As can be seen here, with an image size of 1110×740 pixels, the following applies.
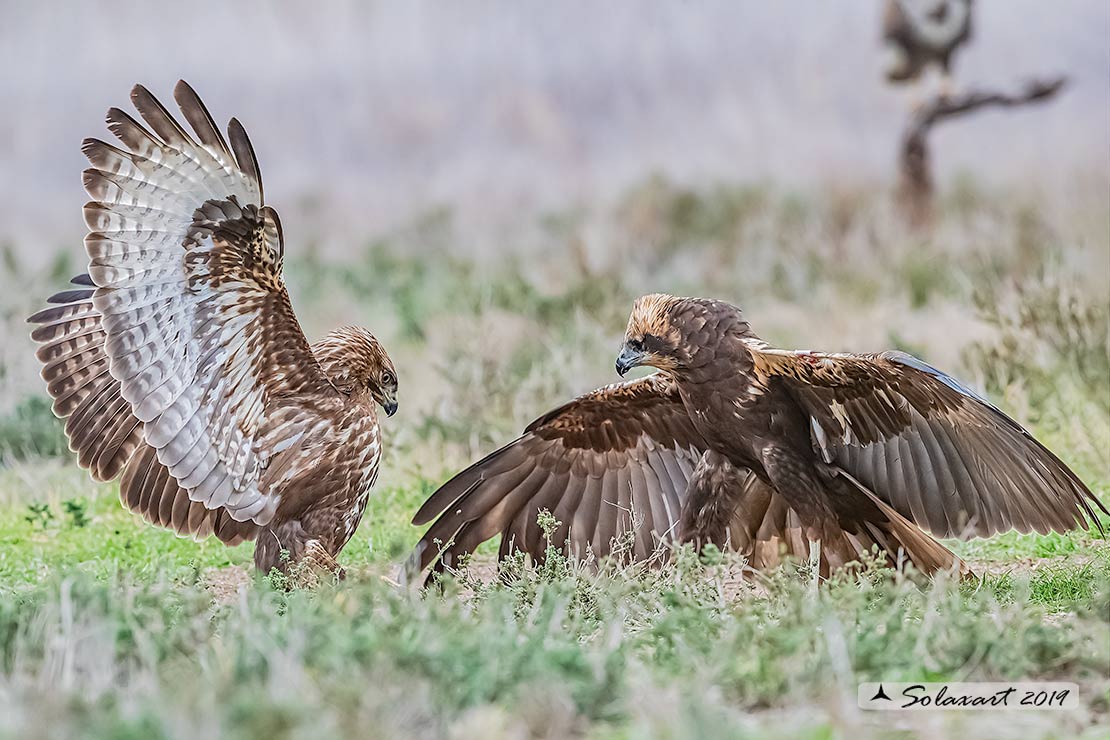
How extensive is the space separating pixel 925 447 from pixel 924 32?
1163 cm

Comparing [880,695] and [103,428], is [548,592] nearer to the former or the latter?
[880,695]

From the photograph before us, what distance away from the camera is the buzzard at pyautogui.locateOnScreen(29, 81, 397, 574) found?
5.02 meters

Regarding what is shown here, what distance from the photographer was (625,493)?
6.40 meters

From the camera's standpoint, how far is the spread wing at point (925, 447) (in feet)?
17.8

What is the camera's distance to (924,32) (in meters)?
16.3

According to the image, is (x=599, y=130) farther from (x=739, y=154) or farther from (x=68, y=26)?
(x=68, y=26)

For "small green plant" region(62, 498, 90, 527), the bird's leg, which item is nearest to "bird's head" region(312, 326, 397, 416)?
the bird's leg

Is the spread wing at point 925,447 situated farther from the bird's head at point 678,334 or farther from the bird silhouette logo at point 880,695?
the bird silhouette logo at point 880,695

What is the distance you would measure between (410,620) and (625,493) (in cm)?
227

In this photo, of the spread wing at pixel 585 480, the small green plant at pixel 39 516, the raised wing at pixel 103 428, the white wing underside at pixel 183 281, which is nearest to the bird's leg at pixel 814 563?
the spread wing at pixel 585 480

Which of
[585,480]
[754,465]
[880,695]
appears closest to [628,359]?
[754,465]

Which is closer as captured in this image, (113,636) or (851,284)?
(113,636)

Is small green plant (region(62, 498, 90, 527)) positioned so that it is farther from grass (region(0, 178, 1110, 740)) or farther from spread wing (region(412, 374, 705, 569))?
spread wing (region(412, 374, 705, 569))

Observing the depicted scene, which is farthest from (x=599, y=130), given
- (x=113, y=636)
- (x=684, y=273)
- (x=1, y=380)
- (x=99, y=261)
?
(x=113, y=636)
